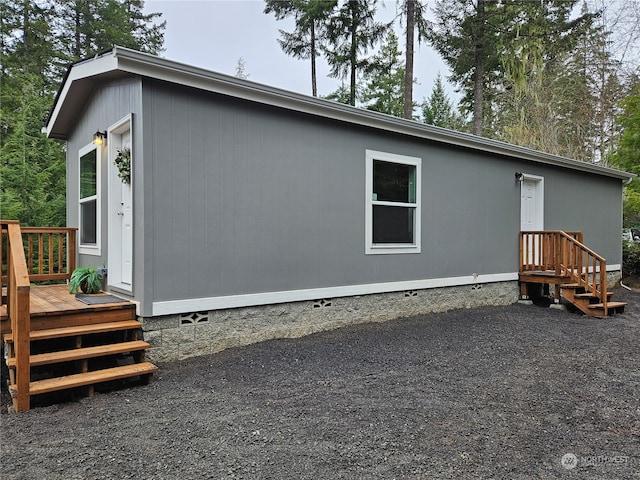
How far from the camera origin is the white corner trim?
160 inches

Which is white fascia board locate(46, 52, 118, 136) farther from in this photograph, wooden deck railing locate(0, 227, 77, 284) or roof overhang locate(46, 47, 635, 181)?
wooden deck railing locate(0, 227, 77, 284)

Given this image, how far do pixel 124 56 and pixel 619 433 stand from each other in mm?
4639

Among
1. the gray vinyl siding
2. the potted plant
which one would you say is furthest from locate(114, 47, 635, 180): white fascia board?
the potted plant

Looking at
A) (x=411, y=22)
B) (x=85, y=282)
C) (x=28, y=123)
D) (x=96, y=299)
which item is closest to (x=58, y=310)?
(x=96, y=299)

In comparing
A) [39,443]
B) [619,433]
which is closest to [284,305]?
[39,443]

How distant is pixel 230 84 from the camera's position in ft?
14.0

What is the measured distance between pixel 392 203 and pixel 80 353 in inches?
165

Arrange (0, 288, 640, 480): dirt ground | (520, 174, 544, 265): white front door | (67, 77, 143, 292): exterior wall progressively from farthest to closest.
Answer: (520, 174, 544, 265): white front door, (67, 77, 143, 292): exterior wall, (0, 288, 640, 480): dirt ground

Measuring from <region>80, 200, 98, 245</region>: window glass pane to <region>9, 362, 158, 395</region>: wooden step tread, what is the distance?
2.48 meters

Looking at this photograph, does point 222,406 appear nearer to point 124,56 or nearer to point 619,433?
point 619,433

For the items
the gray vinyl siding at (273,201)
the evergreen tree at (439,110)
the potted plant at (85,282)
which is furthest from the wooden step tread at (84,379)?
the evergreen tree at (439,110)

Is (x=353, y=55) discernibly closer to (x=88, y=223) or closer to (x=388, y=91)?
(x=388, y=91)

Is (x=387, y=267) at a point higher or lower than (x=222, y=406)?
higher

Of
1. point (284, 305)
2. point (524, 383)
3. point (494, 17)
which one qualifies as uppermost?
point (494, 17)
